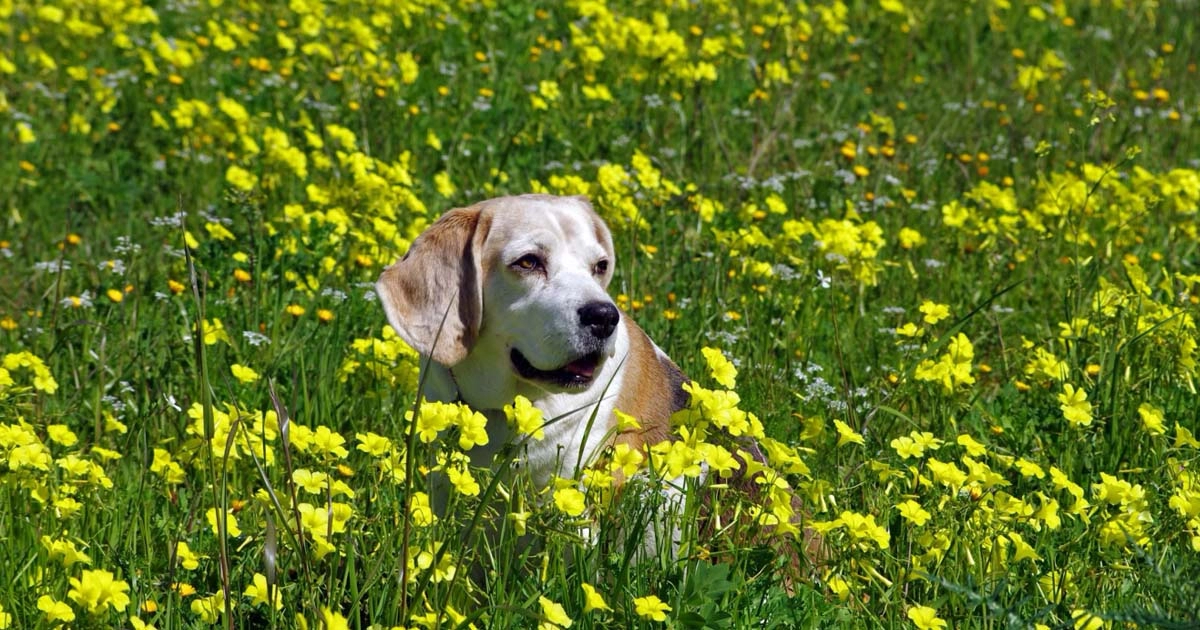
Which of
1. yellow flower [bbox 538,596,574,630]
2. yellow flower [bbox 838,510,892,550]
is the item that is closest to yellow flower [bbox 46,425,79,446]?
yellow flower [bbox 538,596,574,630]

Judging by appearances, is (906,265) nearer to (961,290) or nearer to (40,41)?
(961,290)

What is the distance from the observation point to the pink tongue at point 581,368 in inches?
154

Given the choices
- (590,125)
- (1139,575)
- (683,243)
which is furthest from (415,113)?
(1139,575)

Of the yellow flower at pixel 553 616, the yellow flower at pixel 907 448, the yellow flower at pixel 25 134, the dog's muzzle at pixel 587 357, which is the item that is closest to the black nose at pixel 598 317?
the dog's muzzle at pixel 587 357

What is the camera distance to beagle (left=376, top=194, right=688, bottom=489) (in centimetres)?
396

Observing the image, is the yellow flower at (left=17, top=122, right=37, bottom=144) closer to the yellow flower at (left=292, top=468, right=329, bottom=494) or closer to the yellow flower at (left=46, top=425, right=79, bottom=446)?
the yellow flower at (left=46, top=425, right=79, bottom=446)

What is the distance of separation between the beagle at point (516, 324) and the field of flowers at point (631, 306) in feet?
0.59

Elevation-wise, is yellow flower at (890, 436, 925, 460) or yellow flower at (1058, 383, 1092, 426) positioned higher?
yellow flower at (890, 436, 925, 460)

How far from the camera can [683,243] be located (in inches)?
230

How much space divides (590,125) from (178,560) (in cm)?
410

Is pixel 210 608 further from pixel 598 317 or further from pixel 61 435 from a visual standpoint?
pixel 598 317

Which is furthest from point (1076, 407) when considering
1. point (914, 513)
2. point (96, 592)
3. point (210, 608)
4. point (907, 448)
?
point (96, 592)

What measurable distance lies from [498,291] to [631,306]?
1.01 metres

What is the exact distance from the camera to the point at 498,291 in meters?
4.11
